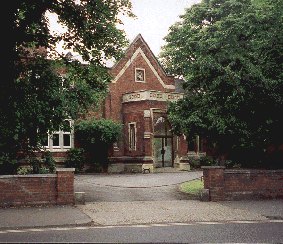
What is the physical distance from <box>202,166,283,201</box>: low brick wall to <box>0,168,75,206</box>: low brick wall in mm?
4862

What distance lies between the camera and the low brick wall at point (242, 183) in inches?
498

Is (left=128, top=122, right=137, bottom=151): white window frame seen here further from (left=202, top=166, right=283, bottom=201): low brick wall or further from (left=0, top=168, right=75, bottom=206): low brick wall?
(left=0, top=168, right=75, bottom=206): low brick wall

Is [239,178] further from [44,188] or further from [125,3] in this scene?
[125,3]

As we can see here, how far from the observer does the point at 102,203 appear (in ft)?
39.5

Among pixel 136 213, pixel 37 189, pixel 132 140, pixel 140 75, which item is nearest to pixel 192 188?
pixel 136 213

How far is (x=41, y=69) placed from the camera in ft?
39.1

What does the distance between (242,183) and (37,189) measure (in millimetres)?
7064

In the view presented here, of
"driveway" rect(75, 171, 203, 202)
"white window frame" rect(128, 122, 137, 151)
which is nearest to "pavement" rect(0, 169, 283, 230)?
"driveway" rect(75, 171, 203, 202)

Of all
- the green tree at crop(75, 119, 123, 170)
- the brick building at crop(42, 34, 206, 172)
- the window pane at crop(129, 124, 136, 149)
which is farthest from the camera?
the window pane at crop(129, 124, 136, 149)

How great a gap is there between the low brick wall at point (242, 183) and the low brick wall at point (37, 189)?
486 cm

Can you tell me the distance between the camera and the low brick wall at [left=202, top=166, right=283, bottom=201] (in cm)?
1265

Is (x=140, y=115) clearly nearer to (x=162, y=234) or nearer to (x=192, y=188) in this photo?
(x=192, y=188)

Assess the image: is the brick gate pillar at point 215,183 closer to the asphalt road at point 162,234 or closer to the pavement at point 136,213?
the pavement at point 136,213

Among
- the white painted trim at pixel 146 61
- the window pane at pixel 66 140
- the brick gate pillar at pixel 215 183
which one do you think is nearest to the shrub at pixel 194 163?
the white painted trim at pixel 146 61
